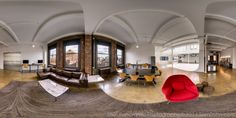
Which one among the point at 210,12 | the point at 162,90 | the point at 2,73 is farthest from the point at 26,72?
the point at 210,12

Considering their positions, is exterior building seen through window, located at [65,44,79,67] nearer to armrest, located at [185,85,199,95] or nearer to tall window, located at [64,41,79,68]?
tall window, located at [64,41,79,68]

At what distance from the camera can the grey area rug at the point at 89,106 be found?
164cm

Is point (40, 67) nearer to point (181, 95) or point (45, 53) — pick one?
point (45, 53)

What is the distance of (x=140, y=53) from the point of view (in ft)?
5.40

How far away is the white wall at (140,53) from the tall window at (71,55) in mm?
777

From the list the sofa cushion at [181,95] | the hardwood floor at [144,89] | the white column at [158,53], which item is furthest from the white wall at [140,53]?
the sofa cushion at [181,95]

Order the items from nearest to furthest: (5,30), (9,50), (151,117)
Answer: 1. (5,30)
2. (9,50)
3. (151,117)

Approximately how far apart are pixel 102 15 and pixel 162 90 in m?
1.78

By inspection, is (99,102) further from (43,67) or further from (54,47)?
(54,47)

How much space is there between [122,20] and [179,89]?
1774 mm

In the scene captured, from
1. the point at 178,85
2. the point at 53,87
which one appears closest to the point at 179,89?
the point at 178,85

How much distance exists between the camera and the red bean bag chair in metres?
1.98

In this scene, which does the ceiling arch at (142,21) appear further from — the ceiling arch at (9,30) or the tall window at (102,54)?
the ceiling arch at (9,30)

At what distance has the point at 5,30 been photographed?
1.29 m
